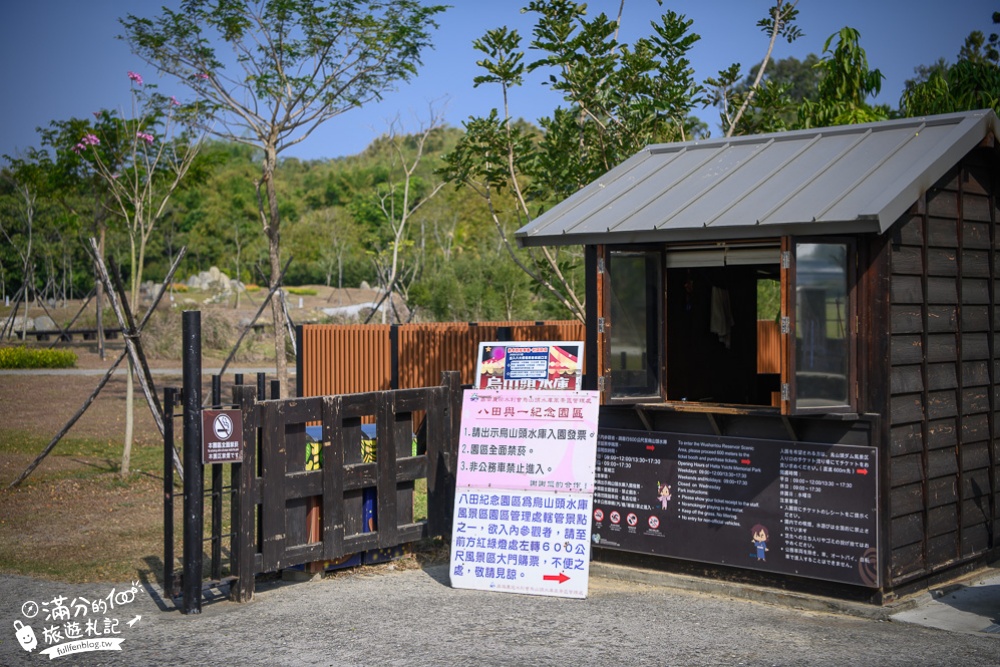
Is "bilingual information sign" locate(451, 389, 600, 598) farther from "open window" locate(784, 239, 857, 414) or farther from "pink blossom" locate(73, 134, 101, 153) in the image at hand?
"pink blossom" locate(73, 134, 101, 153)

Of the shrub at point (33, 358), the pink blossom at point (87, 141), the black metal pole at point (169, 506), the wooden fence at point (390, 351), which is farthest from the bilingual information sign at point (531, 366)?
the shrub at point (33, 358)

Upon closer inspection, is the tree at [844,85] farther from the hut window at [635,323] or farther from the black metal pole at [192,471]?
the black metal pole at [192,471]

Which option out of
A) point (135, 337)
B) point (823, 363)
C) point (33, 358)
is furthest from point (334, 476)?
point (33, 358)

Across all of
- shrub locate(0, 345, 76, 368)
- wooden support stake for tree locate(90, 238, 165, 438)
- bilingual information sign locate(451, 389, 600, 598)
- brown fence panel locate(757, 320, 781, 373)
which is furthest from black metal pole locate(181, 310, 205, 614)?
shrub locate(0, 345, 76, 368)

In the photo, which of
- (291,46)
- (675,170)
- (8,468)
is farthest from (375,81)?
(675,170)

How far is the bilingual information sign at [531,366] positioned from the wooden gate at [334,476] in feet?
2.54

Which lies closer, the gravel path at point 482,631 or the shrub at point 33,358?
the gravel path at point 482,631

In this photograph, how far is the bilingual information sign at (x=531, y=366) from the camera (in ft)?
27.7

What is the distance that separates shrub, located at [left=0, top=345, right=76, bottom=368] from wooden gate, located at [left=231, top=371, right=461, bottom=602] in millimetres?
22875

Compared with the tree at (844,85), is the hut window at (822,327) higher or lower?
lower

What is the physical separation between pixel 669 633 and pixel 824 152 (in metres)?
4.25

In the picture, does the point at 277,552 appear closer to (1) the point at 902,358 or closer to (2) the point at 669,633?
(2) the point at 669,633

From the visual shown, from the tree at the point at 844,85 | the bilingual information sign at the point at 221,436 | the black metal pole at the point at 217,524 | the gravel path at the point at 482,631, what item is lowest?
the gravel path at the point at 482,631

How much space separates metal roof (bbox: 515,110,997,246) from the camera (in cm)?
732
